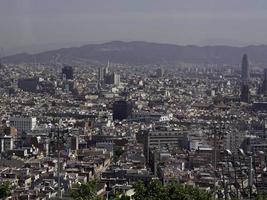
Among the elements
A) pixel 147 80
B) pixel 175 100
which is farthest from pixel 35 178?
pixel 147 80

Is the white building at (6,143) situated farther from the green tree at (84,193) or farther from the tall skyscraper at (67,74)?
the tall skyscraper at (67,74)

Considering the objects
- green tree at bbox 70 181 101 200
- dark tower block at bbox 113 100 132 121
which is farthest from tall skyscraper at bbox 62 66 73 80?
green tree at bbox 70 181 101 200

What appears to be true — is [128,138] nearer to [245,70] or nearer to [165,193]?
[165,193]

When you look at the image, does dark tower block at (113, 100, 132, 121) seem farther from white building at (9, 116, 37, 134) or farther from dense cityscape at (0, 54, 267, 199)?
white building at (9, 116, 37, 134)

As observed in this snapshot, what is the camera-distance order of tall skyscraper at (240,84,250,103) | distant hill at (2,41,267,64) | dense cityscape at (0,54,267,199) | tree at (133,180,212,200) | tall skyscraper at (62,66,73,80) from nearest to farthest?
tree at (133,180,212,200)
dense cityscape at (0,54,267,199)
tall skyscraper at (240,84,250,103)
tall skyscraper at (62,66,73,80)
distant hill at (2,41,267,64)

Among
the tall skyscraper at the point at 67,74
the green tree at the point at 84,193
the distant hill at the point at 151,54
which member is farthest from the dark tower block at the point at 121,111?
the distant hill at the point at 151,54

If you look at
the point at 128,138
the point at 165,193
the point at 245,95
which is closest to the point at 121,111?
the point at 128,138

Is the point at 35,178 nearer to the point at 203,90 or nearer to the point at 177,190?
the point at 177,190
